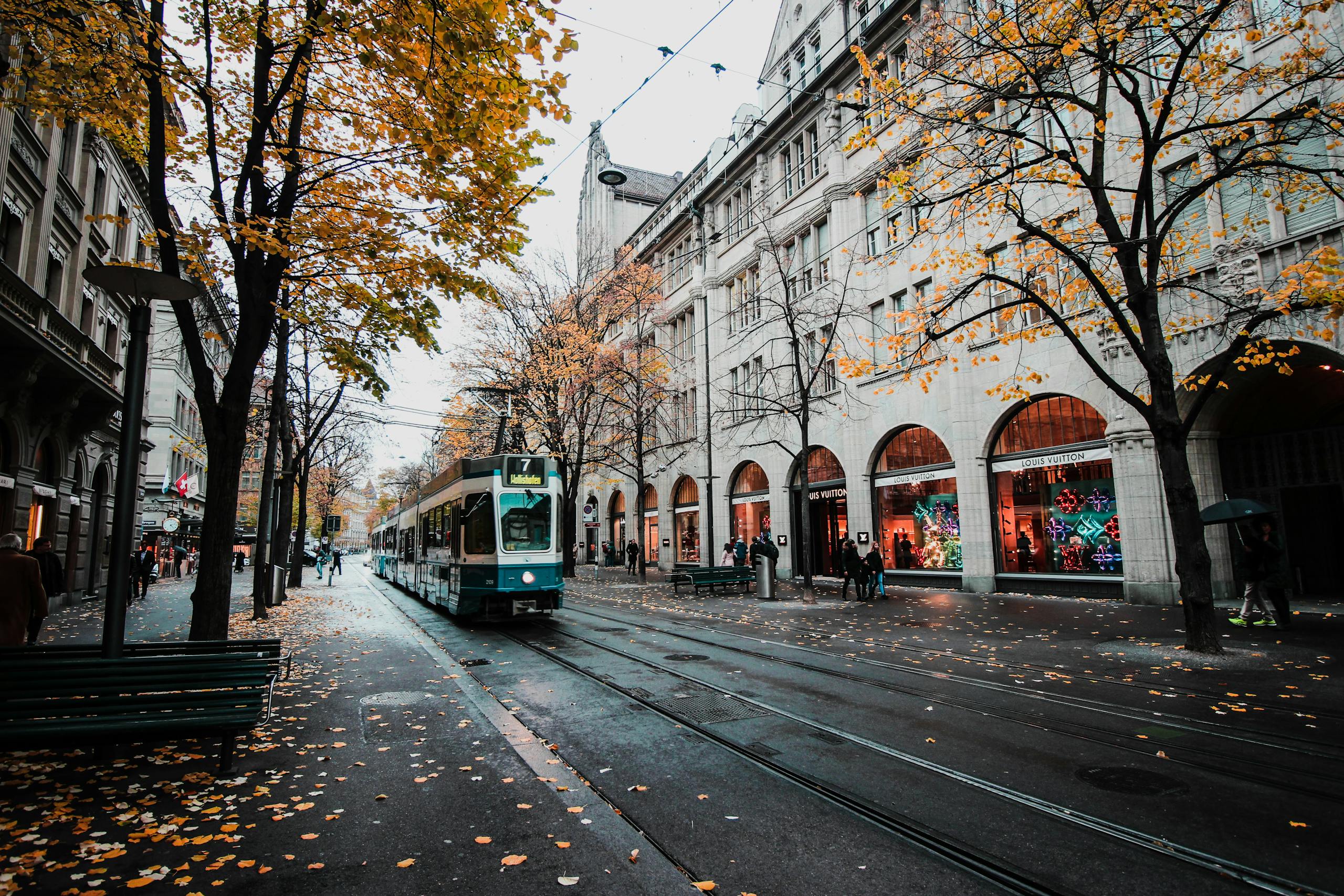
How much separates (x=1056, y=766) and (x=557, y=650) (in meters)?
7.67

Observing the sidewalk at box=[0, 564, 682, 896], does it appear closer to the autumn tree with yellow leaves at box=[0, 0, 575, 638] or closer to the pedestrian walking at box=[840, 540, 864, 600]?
the autumn tree with yellow leaves at box=[0, 0, 575, 638]

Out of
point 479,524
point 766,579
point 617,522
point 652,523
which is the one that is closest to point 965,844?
point 479,524

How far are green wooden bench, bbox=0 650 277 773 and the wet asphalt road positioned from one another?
251 centimetres

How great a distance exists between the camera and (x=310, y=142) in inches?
393

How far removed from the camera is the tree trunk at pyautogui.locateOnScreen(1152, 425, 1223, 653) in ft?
31.4

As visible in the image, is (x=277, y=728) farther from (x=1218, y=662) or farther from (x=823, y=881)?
(x=1218, y=662)

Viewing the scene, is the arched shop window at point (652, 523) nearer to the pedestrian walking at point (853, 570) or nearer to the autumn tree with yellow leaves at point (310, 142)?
the pedestrian walking at point (853, 570)

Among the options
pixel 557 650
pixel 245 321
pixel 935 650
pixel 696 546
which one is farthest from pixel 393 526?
pixel 935 650

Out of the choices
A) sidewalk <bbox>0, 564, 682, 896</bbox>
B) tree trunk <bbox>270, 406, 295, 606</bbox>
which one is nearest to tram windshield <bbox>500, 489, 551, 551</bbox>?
sidewalk <bbox>0, 564, 682, 896</bbox>

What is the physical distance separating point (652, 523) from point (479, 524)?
2644cm

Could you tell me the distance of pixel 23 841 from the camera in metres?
4.01

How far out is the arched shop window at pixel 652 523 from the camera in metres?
39.6

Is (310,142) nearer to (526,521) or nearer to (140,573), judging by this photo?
(526,521)

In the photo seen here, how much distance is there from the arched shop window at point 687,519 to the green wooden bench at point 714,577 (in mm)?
11720
